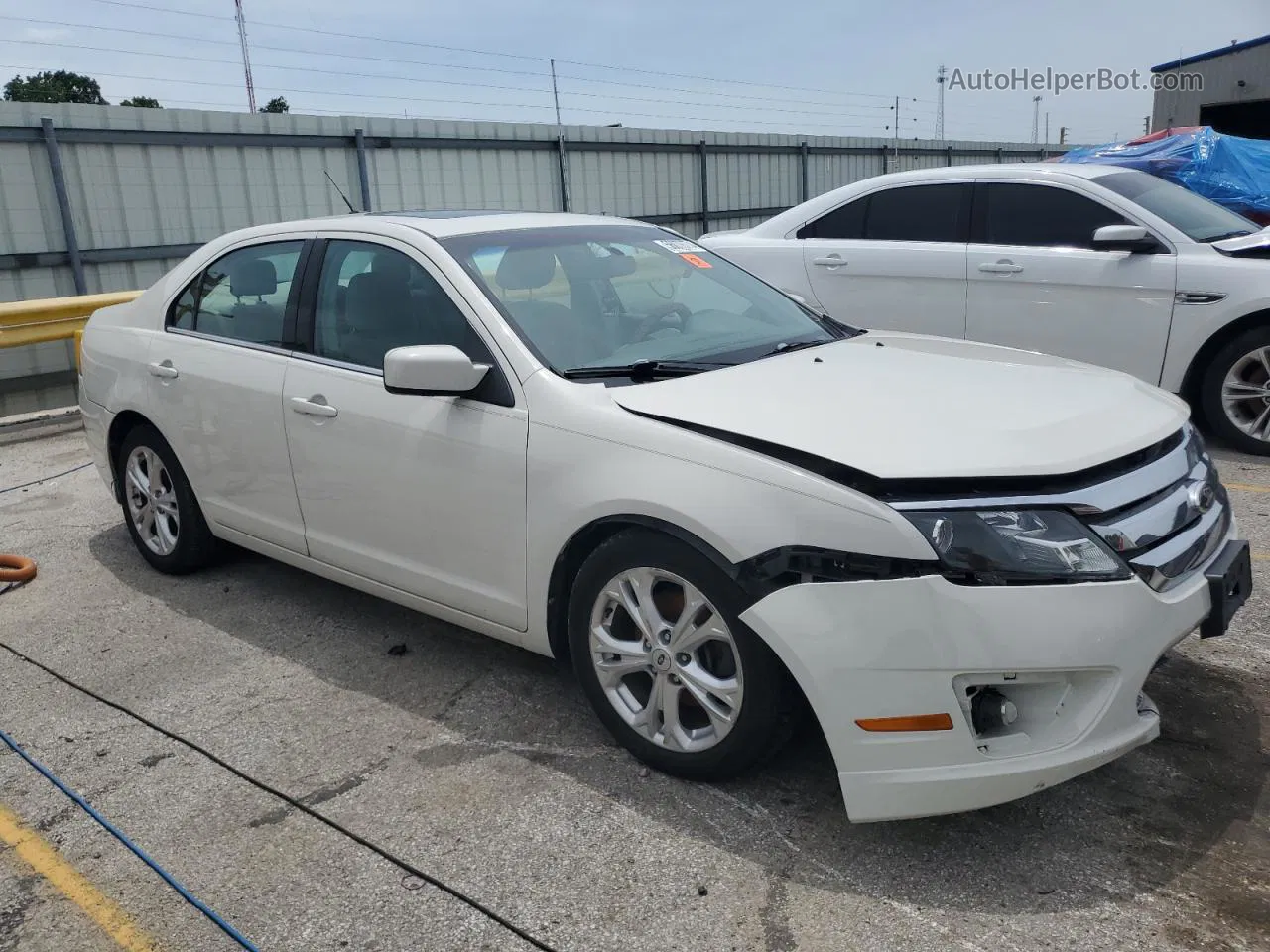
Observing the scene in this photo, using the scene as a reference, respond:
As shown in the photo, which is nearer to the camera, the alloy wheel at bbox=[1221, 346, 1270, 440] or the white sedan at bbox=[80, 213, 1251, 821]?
the white sedan at bbox=[80, 213, 1251, 821]

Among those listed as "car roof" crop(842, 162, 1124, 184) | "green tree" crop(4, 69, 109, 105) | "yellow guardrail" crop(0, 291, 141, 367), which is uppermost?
"green tree" crop(4, 69, 109, 105)

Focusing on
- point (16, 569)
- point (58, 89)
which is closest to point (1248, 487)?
point (16, 569)

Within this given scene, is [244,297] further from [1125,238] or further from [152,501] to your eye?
[1125,238]

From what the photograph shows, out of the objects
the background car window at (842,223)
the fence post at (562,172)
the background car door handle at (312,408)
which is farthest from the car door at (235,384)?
the fence post at (562,172)

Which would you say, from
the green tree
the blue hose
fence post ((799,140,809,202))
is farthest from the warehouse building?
the green tree

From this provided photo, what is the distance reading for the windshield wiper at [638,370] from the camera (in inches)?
133

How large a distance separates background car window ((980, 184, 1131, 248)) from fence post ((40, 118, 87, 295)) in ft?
27.9

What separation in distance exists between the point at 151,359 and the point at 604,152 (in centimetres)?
1278

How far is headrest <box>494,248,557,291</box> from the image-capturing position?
3.70 metres

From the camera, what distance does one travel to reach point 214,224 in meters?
12.0

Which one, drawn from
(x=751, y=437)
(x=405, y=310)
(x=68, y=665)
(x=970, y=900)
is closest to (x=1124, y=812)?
(x=970, y=900)

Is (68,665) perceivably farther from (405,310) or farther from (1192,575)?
(1192,575)

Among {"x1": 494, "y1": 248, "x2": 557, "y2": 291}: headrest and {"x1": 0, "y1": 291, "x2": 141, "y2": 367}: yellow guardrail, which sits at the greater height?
{"x1": 494, "y1": 248, "x2": 557, "y2": 291}: headrest

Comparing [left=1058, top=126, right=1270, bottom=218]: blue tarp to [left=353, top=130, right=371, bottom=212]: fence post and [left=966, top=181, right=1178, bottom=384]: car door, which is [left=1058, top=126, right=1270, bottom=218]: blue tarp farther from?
[left=353, top=130, right=371, bottom=212]: fence post
